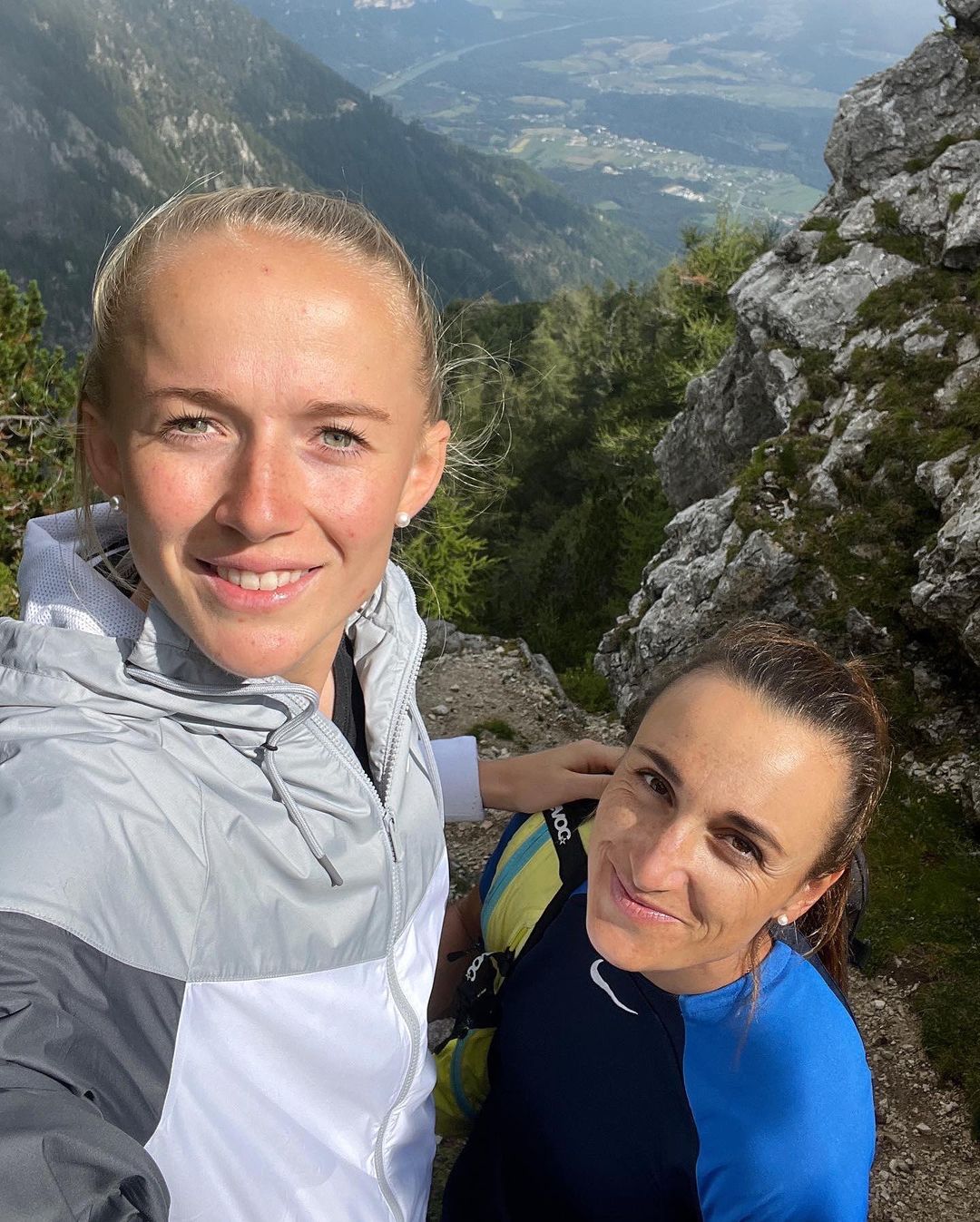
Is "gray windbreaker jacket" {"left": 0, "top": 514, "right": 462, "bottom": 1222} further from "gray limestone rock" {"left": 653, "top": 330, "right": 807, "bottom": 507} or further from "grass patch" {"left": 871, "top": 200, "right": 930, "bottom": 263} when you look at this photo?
"grass patch" {"left": 871, "top": 200, "right": 930, "bottom": 263}

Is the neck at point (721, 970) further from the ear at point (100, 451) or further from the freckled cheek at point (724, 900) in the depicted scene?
the ear at point (100, 451)

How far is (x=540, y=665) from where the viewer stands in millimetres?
13875

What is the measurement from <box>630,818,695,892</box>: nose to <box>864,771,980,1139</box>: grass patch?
18.6ft

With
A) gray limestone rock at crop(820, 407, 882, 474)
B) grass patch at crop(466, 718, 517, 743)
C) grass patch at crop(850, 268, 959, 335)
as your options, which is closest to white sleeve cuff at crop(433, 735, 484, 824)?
grass patch at crop(466, 718, 517, 743)

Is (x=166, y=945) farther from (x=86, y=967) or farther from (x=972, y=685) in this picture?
(x=972, y=685)

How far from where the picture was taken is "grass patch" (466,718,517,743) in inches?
468

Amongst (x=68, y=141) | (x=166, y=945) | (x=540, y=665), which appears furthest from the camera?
(x=68, y=141)

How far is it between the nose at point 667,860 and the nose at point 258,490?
1.35m

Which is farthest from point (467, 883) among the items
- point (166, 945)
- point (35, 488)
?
point (35, 488)

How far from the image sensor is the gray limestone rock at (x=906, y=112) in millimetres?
17281

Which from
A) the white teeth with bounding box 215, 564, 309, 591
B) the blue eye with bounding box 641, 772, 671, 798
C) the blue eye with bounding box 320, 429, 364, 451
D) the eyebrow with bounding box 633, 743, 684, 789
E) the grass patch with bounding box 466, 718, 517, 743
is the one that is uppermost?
the blue eye with bounding box 320, 429, 364, 451

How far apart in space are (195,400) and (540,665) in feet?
40.5

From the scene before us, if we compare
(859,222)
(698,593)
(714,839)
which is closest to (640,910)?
(714,839)

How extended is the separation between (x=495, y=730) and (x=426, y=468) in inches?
383
